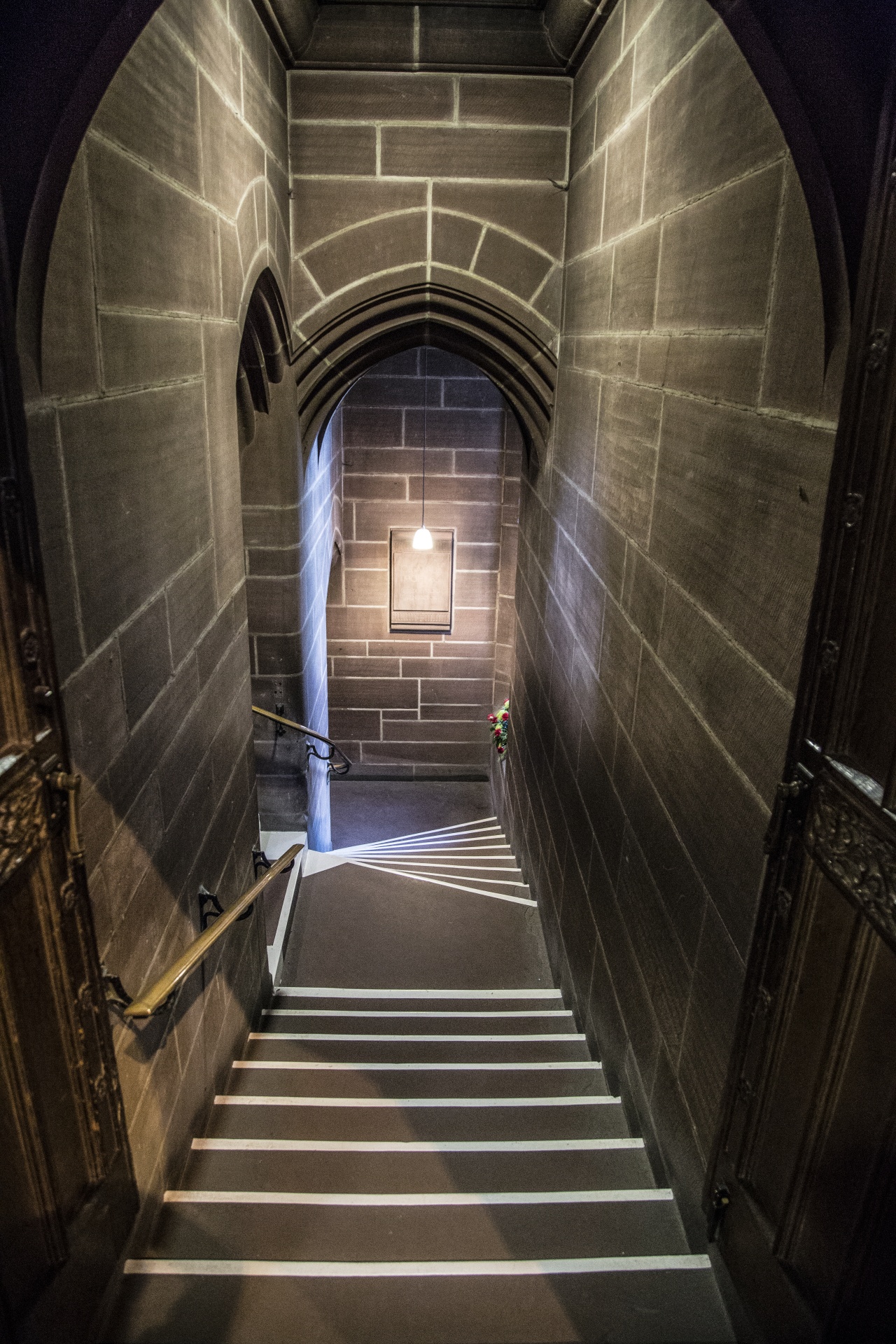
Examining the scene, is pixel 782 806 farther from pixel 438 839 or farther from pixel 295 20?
pixel 438 839

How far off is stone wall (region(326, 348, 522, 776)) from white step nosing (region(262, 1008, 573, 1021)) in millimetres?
3863

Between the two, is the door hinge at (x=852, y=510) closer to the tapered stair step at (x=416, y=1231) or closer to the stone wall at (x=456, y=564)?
the tapered stair step at (x=416, y=1231)

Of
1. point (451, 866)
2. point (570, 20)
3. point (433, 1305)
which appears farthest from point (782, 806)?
point (451, 866)

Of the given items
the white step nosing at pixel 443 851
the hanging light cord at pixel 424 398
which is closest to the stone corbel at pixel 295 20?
the hanging light cord at pixel 424 398

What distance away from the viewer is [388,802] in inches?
274

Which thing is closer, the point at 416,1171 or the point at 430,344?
the point at 416,1171

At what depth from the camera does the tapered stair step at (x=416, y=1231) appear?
5.66 ft

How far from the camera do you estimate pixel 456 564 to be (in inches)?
259

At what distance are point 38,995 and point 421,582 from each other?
5584mm

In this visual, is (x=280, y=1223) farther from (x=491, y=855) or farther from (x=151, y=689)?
(x=491, y=855)

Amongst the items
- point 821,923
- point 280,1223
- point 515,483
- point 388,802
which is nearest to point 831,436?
point 821,923

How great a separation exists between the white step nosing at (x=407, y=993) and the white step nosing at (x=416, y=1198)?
1315mm

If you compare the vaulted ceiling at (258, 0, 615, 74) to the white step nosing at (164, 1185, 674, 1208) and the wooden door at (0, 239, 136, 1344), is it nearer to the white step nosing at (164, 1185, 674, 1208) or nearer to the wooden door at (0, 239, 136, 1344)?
the wooden door at (0, 239, 136, 1344)

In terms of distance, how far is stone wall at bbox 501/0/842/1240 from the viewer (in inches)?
56.7
